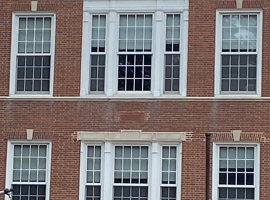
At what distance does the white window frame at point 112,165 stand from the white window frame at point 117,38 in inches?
54.5

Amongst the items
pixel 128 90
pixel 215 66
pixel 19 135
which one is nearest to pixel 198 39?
pixel 215 66

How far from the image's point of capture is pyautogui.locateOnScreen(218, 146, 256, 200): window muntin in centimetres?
2381

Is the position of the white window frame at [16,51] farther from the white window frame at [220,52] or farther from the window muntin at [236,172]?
the window muntin at [236,172]

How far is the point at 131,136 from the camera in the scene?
24.2m

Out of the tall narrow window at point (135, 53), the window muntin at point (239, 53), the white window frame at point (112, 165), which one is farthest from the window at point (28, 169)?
the window muntin at point (239, 53)

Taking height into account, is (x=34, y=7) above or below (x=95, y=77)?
above

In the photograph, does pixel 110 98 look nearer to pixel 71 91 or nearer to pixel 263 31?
pixel 71 91

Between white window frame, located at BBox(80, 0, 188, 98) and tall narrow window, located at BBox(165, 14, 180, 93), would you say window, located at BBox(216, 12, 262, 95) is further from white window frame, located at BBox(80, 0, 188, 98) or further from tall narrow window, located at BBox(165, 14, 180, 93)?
tall narrow window, located at BBox(165, 14, 180, 93)

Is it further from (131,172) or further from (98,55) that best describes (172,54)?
(131,172)

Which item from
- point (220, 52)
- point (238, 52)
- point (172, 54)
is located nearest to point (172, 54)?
point (172, 54)

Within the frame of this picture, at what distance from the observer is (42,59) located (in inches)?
989

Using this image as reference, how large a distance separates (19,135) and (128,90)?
3.42 metres

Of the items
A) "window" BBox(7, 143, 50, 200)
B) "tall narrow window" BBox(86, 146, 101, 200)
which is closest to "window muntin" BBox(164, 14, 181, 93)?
"tall narrow window" BBox(86, 146, 101, 200)

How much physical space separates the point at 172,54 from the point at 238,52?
1895mm
